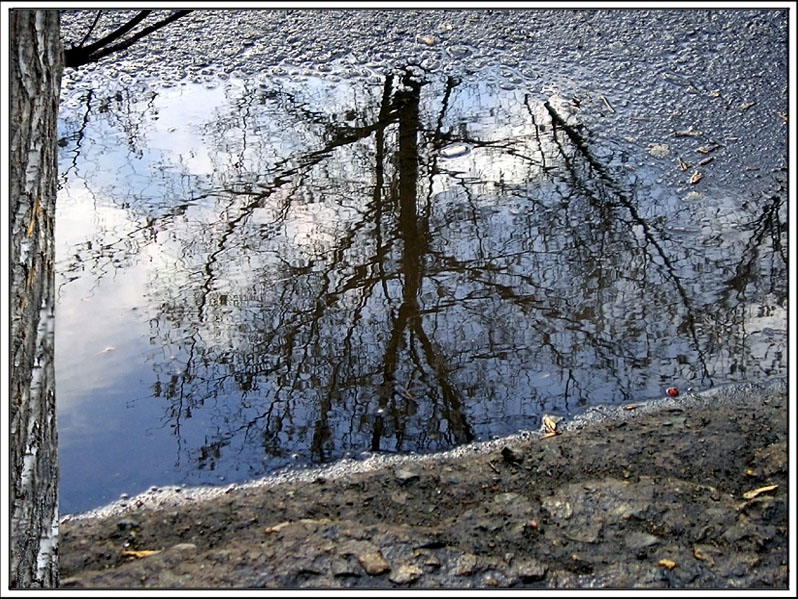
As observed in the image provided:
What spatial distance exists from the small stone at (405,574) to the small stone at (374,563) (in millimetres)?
28

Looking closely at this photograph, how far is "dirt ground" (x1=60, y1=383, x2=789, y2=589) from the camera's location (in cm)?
233

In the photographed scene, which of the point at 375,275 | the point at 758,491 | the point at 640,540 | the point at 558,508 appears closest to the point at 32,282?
the point at 558,508

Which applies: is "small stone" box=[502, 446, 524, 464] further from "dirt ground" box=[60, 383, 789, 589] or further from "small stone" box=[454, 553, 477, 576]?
"small stone" box=[454, 553, 477, 576]

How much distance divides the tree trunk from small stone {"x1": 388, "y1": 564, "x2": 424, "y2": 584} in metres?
0.90

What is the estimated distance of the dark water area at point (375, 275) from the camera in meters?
3.12

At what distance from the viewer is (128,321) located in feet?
11.6

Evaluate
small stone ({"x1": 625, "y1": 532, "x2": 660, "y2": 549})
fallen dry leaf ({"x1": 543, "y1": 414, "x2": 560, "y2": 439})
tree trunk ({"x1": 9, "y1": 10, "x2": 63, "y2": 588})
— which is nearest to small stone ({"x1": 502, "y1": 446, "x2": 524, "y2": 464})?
fallen dry leaf ({"x1": 543, "y1": 414, "x2": 560, "y2": 439})

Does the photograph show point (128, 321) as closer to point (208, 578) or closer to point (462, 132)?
point (208, 578)

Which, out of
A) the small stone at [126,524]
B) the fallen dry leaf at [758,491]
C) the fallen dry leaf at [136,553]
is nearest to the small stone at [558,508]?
the fallen dry leaf at [758,491]

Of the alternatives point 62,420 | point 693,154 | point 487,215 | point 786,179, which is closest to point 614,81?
point 693,154

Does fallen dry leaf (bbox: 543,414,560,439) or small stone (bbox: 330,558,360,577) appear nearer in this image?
small stone (bbox: 330,558,360,577)

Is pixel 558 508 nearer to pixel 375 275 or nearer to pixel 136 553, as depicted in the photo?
pixel 136 553

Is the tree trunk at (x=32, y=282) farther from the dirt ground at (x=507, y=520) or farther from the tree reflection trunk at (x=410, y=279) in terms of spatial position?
the tree reflection trunk at (x=410, y=279)

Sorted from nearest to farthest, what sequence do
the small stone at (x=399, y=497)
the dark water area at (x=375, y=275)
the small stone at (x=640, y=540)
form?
the small stone at (x=640, y=540) < the small stone at (x=399, y=497) < the dark water area at (x=375, y=275)
